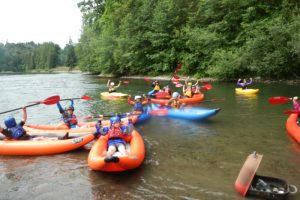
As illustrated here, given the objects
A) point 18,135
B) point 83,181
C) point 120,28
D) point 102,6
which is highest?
point 102,6

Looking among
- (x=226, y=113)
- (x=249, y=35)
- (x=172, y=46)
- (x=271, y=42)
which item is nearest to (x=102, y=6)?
(x=172, y=46)

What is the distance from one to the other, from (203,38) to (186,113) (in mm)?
16108

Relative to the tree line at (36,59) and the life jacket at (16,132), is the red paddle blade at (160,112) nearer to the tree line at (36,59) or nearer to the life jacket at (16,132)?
the life jacket at (16,132)

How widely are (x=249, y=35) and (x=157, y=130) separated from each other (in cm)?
1670

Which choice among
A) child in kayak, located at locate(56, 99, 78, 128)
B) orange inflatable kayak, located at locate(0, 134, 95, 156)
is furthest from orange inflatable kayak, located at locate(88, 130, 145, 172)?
child in kayak, located at locate(56, 99, 78, 128)

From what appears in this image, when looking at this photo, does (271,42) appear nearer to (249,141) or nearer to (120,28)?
(249,141)

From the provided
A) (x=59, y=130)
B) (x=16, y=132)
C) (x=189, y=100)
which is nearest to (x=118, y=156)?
(x=16, y=132)

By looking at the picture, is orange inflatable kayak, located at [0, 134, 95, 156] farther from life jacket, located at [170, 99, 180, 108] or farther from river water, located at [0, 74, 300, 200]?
life jacket, located at [170, 99, 180, 108]

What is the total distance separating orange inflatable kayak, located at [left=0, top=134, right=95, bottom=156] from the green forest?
1487 cm

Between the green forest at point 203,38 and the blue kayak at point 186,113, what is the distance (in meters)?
10.3

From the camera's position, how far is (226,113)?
1192cm

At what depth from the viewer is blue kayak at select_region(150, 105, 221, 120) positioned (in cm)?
1027

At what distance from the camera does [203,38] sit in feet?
84.4

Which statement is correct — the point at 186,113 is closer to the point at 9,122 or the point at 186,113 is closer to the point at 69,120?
the point at 69,120
